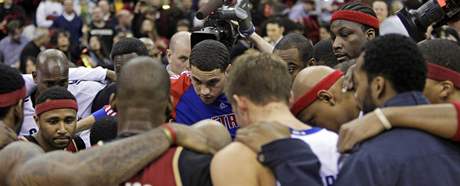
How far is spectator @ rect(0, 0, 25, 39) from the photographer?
17.2 meters

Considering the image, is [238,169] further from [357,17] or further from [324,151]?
[357,17]

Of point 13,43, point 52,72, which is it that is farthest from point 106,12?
point 52,72

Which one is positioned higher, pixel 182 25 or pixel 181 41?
pixel 181 41

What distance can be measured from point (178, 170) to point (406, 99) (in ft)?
3.42

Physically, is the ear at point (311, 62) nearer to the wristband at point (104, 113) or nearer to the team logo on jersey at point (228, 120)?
the team logo on jersey at point (228, 120)

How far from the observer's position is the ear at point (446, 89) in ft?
14.2

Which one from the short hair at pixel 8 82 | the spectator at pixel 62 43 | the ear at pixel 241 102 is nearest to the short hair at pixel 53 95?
the short hair at pixel 8 82

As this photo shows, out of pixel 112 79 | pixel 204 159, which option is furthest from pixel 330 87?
pixel 112 79

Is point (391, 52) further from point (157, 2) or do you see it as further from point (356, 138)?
point (157, 2)

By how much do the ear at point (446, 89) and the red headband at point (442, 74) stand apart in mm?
19

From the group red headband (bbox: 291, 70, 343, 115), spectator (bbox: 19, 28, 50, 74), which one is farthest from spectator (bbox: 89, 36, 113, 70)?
red headband (bbox: 291, 70, 343, 115)

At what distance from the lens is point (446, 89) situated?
4324 millimetres

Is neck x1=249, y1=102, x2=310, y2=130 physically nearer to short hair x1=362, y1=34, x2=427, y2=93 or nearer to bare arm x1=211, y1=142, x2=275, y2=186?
bare arm x1=211, y1=142, x2=275, y2=186

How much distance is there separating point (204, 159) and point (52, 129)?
2.53 meters
